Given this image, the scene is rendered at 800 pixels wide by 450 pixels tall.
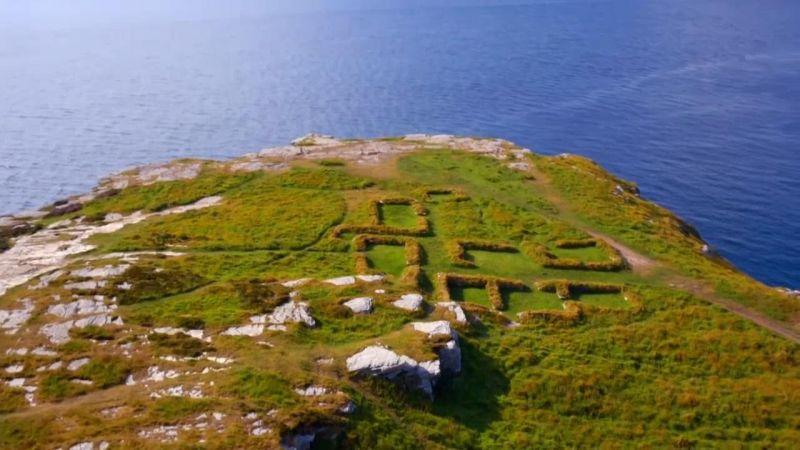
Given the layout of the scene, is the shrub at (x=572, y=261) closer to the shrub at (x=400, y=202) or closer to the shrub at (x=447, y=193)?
the shrub at (x=447, y=193)

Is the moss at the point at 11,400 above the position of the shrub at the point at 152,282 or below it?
below

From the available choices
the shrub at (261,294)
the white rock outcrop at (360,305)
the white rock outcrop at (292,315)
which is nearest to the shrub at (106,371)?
the white rock outcrop at (292,315)

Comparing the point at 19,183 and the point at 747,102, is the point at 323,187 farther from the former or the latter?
the point at 747,102

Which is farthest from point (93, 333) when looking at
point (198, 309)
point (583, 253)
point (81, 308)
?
point (583, 253)

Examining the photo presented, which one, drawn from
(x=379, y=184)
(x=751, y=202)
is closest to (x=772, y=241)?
(x=751, y=202)

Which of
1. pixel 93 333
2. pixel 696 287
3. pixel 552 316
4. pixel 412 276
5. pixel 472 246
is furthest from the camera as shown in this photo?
pixel 472 246

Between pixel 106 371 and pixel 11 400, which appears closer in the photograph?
pixel 11 400

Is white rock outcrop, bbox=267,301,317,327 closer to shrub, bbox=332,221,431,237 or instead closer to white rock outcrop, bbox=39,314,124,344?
white rock outcrop, bbox=39,314,124,344

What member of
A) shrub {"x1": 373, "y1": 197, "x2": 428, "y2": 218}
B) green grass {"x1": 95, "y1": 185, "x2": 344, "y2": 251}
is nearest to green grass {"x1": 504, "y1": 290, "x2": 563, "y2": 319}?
shrub {"x1": 373, "y1": 197, "x2": 428, "y2": 218}

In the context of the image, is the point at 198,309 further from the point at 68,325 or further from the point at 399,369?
the point at 399,369
